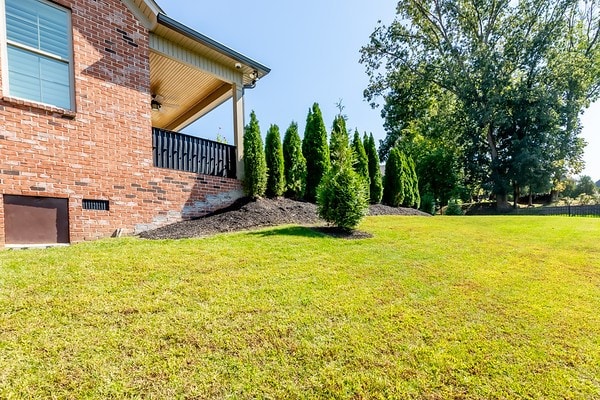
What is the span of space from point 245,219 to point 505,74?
63.7 ft

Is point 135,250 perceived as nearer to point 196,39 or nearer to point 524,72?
point 196,39

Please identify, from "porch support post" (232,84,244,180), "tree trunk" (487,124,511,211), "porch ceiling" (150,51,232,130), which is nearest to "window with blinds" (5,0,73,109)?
"porch ceiling" (150,51,232,130)

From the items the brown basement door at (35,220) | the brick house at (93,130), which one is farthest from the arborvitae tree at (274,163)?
the brown basement door at (35,220)

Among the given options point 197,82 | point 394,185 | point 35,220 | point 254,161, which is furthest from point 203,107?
point 394,185

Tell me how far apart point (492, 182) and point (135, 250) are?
21.3 metres

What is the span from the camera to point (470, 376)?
2.16 metres

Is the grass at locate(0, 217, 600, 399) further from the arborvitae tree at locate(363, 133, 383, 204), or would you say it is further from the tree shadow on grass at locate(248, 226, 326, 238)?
the arborvitae tree at locate(363, 133, 383, 204)

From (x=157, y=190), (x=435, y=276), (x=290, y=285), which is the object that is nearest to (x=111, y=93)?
(x=157, y=190)

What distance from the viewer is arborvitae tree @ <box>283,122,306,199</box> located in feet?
29.9

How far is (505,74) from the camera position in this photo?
59.8 feet

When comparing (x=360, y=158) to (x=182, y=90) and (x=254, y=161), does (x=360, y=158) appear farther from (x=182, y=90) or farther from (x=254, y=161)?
(x=182, y=90)

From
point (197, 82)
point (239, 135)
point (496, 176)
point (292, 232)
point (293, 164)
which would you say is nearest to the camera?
point (292, 232)

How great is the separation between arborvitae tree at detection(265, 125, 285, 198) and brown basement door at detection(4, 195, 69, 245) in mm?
4525

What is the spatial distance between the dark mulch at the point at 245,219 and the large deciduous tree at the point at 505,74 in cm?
1558
